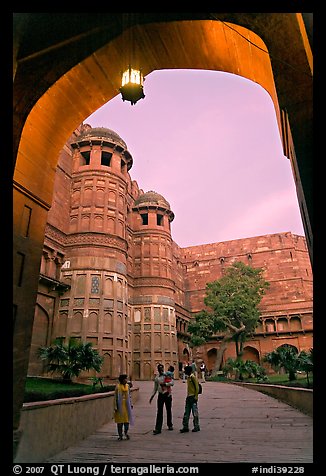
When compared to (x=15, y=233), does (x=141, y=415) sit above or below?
below

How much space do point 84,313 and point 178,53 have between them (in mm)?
18349

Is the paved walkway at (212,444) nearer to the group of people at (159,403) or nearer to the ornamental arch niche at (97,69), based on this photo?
the group of people at (159,403)

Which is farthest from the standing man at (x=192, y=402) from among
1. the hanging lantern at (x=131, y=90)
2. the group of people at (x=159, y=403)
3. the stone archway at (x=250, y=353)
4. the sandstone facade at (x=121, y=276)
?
the stone archway at (x=250, y=353)

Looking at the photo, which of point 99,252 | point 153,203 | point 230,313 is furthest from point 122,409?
point 153,203

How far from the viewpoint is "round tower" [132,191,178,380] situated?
28281 mm

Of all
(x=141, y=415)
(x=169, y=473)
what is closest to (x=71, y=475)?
(x=169, y=473)

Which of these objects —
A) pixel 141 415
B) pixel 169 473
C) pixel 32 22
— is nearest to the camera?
pixel 169 473

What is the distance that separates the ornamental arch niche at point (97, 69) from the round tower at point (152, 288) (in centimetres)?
2489

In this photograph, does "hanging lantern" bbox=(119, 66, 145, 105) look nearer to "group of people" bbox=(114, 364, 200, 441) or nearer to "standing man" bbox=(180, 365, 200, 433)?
"group of people" bbox=(114, 364, 200, 441)

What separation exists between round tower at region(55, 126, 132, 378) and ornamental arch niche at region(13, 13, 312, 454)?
1689cm

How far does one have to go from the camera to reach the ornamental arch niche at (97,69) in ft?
13.5

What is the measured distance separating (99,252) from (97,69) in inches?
727

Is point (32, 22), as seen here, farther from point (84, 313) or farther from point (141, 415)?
point (84, 313)

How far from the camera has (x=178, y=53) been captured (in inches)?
206
